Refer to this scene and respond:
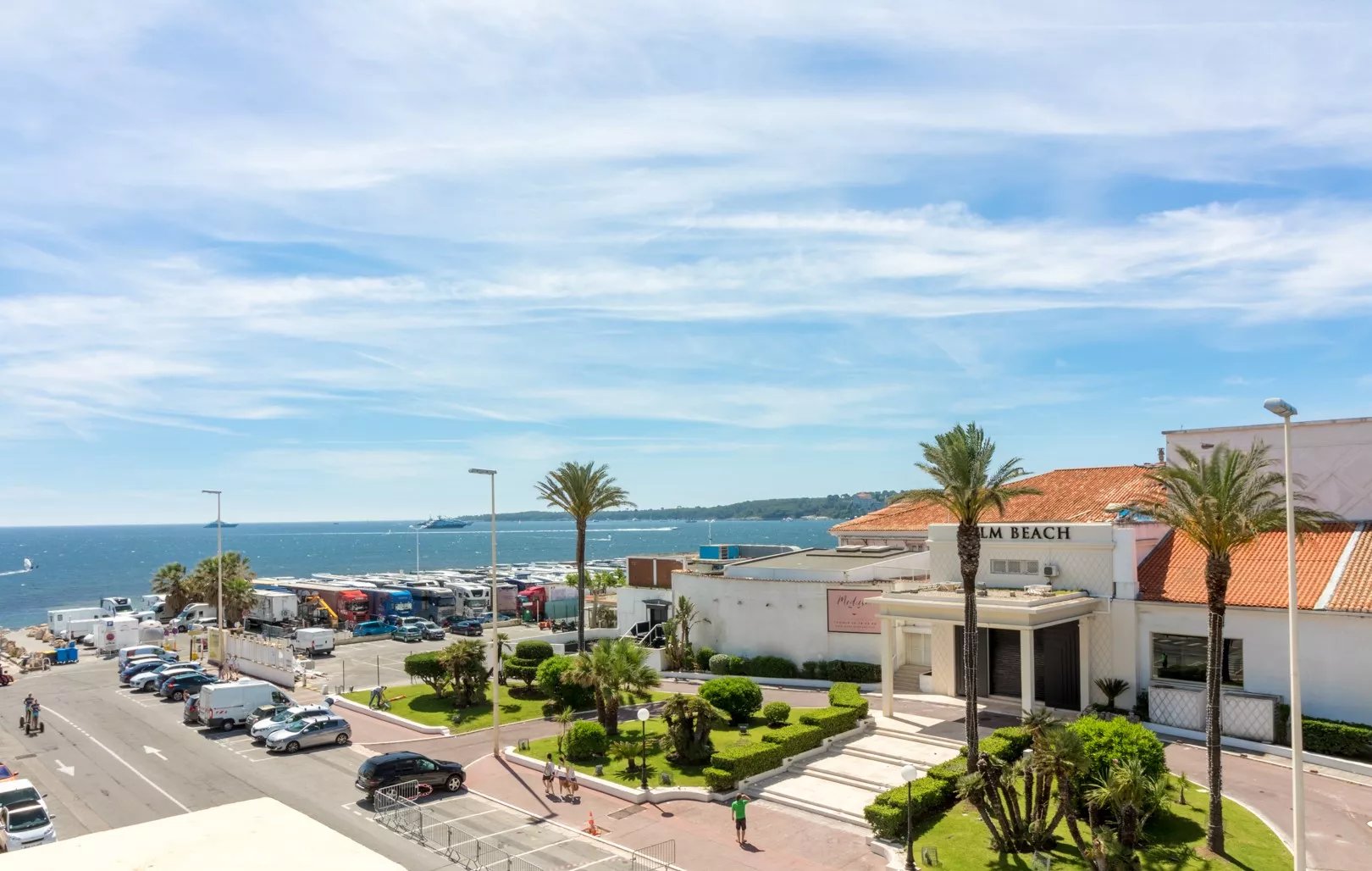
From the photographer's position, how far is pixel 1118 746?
23719mm

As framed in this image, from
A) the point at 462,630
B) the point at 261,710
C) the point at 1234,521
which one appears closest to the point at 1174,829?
the point at 1234,521

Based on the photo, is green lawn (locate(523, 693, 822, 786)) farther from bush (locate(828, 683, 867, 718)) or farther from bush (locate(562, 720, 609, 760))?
bush (locate(828, 683, 867, 718))

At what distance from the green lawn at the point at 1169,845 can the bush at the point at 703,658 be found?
23268 mm

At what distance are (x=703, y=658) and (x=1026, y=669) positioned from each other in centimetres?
1985

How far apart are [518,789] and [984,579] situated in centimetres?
2219

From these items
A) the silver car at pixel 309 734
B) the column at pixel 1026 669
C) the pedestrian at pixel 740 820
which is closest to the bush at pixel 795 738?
the pedestrian at pixel 740 820

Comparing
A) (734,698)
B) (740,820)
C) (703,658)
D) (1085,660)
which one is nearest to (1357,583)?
(1085,660)

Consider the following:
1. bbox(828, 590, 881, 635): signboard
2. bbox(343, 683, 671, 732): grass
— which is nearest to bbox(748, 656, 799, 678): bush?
bbox(828, 590, 881, 635): signboard

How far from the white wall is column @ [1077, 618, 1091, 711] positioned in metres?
3.66

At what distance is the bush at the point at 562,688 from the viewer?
127 ft

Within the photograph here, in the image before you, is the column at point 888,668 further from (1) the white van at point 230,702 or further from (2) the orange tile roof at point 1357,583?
(1) the white van at point 230,702

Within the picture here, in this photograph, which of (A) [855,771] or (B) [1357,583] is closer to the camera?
(A) [855,771]

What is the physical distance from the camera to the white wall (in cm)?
3086

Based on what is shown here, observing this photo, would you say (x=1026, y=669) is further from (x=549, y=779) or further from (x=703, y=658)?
(x=703, y=658)
